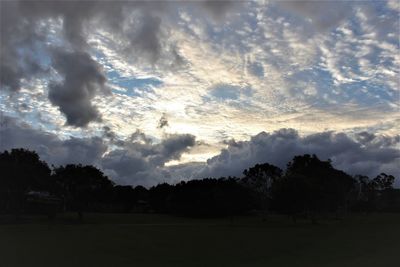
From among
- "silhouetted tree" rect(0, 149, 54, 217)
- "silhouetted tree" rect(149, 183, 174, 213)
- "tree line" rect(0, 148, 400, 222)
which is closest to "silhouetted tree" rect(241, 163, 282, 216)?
"tree line" rect(0, 148, 400, 222)

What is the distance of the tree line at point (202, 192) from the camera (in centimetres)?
9169

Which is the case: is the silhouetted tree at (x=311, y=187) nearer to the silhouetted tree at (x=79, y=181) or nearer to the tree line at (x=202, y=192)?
the tree line at (x=202, y=192)

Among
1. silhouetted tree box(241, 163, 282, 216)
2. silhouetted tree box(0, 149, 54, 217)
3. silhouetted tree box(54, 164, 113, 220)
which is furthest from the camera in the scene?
silhouetted tree box(241, 163, 282, 216)

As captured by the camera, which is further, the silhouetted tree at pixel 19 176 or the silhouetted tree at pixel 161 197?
the silhouetted tree at pixel 161 197

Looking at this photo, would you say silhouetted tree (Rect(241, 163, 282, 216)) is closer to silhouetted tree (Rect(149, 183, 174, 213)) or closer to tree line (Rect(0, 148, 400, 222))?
tree line (Rect(0, 148, 400, 222))

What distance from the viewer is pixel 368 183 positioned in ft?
589

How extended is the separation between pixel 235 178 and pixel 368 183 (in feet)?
198

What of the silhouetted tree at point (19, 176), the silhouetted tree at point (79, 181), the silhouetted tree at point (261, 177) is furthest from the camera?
the silhouetted tree at point (261, 177)

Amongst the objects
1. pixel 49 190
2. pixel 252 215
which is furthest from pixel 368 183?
pixel 49 190

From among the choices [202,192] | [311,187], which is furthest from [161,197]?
[311,187]

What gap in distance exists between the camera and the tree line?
9169 cm

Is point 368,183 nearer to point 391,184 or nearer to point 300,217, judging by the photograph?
point 391,184

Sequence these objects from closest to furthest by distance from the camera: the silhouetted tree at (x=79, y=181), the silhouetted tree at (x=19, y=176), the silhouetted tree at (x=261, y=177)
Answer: the silhouetted tree at (x=19, y=176) → the silhouetted tree at (x=79, y=181) → the silhouetted tree at (x=261, y=177)

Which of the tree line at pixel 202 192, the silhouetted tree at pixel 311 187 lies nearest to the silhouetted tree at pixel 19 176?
the tree line at pixel 202 192
